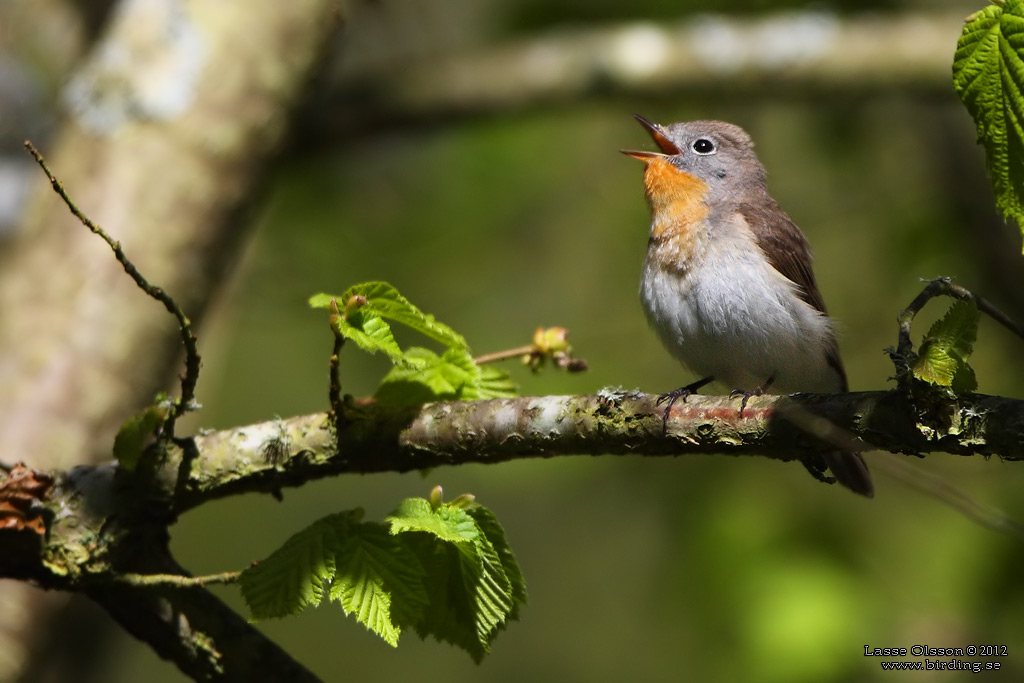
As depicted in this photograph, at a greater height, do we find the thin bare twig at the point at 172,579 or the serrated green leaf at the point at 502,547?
the serrated green leaf at the point at 502,547

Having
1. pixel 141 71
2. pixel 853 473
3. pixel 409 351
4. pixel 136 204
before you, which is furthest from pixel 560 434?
pixel 141 71

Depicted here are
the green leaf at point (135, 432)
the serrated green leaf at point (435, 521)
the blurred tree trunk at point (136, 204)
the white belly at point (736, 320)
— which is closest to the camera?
the serrated green leaf at point (435, 521)

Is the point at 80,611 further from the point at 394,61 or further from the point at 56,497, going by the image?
the point at 394,61

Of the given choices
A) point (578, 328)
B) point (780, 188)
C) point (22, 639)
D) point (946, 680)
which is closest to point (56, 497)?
point (22, 639)

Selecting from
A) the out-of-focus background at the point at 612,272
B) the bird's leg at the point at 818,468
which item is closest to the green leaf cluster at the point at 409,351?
the bird's leg at the point at 818,468

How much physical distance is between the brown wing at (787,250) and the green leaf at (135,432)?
8.06 ft

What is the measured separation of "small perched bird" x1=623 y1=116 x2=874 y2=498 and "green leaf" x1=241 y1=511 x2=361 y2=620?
6.21ft

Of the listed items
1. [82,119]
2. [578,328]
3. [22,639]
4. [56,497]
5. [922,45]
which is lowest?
[22,639]

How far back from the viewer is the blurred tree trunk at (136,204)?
4117 mm

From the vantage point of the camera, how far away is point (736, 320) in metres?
3.79

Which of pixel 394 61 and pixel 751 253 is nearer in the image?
pixel 751 253

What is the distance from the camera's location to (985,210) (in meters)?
6.49

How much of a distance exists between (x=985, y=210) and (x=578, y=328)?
9.93 ft

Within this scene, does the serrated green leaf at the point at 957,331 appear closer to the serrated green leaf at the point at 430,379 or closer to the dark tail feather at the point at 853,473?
the serrated green leaf at the point at 430,379
